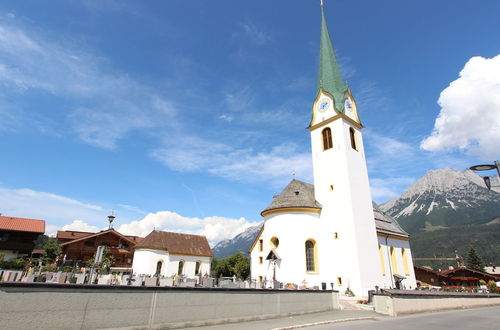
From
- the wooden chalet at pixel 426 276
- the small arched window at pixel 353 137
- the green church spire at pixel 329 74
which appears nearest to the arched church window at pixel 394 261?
the small arched window at pixel 353 137

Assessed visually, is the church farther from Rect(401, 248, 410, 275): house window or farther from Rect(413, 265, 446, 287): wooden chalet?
Rect(413, 265, 446, 287): wooden chalet

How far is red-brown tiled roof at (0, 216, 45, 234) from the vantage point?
42.4 meters

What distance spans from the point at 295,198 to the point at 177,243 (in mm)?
25413

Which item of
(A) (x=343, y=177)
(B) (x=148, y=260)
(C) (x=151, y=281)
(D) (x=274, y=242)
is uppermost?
(A) (x=343, y=177)

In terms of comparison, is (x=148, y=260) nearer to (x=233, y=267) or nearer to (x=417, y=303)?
(x=233, y=267)

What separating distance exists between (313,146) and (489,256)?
5948 inches

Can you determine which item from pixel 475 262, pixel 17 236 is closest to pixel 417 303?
pixel 17 236

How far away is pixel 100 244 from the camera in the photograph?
148 ft

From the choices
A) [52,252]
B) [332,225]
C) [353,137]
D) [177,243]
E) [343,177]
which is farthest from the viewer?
[177,243]

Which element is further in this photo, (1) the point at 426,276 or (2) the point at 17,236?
(1) the point at 426,276

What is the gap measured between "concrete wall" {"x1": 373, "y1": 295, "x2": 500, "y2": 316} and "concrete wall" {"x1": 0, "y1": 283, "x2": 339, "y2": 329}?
293 inches

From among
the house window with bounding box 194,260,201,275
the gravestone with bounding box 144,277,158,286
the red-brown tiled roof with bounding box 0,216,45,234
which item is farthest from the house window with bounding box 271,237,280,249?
the red-brown tiled roof with bounding box 0,216,45,234

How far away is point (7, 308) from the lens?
6652 millimetres

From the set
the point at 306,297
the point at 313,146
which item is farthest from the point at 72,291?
the point at 313,146
